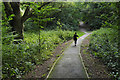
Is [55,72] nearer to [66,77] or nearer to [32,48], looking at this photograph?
[66,77]

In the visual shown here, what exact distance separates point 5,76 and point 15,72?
2.08ft

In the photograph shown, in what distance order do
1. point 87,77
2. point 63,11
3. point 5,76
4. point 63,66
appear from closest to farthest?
point 5,76
point 87,77
point 63,66
point 63,11

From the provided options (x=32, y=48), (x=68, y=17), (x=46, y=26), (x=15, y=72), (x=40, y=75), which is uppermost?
(x=68, y=17)

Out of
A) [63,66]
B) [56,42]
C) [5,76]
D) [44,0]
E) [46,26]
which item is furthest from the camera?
[46,26]

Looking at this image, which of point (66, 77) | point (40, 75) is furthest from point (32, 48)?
point (66, 77)

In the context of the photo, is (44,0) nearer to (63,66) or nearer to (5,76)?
(63,66)

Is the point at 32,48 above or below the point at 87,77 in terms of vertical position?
above

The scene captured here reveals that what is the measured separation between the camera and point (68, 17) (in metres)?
26.8

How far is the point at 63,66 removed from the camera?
271 inches

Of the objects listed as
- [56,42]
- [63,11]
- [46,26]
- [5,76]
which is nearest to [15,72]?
[5,76]

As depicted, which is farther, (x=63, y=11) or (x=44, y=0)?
(x=63, y=11)

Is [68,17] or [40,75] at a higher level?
[68,17]

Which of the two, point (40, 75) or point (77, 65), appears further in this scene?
point (77, 65)

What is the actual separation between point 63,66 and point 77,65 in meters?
0.96
